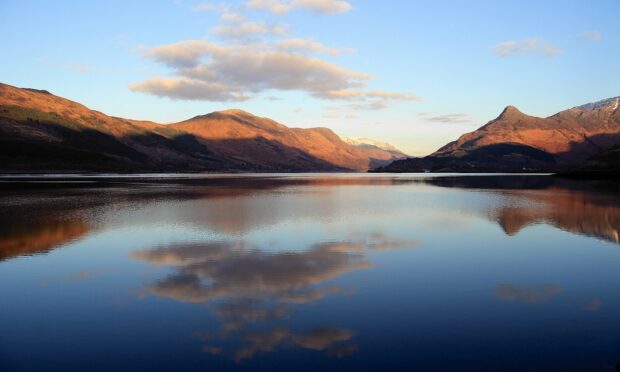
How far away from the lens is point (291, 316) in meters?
16.0

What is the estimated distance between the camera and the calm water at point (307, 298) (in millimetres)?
12898

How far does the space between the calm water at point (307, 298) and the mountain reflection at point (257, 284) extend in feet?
0.28

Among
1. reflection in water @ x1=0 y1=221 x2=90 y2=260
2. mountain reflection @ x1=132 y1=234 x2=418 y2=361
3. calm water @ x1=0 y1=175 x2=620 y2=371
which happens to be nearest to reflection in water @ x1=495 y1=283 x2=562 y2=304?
calm water @ x1=0 y1=175 x2=620 y2=371

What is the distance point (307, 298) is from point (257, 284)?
9.83 feet

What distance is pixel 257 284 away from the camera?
20.2 metres

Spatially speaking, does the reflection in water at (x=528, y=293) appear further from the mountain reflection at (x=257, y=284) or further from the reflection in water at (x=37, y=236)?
the reflection in water at (x=37, y=236)

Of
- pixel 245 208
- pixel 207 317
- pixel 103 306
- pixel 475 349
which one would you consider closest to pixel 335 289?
pixel 207 317

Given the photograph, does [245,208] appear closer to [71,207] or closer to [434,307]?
[71,207]

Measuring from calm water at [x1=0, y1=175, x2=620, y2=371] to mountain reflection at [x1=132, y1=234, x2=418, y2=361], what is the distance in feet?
0.28

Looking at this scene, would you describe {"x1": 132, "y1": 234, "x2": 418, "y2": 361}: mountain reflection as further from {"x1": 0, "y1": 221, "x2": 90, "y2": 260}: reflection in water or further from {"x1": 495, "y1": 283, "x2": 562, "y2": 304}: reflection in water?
{"x1": 0, "y1": 221, "x2": 90, "y2": 260}: reflection in water

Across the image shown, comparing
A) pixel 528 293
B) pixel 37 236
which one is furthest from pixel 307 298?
pixel 37 236

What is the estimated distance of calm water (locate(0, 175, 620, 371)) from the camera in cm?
1290

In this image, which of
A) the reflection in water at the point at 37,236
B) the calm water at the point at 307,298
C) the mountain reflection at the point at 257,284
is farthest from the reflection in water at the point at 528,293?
the reflection in water at the point at 37,236

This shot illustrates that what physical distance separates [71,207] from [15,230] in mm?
18879
